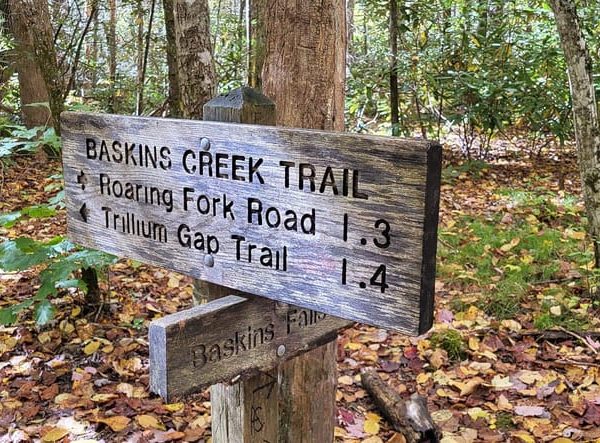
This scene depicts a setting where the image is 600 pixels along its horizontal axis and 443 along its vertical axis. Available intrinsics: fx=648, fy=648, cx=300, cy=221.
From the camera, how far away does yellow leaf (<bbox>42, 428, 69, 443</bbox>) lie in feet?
9.82

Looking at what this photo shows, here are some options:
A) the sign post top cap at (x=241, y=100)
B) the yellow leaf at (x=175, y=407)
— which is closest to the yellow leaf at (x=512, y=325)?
the yellow leaf at (x=175, y=407)

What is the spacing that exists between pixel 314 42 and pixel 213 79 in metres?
1.94

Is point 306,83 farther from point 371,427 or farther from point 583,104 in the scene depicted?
point 583,104

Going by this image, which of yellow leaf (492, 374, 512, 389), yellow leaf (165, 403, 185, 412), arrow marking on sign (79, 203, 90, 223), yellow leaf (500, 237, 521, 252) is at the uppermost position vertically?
arrow marking on sign (79, 203, 90, 223)

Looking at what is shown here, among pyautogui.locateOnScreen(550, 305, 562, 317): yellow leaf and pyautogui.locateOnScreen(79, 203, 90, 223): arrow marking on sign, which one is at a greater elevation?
pyautogui.locateOnScreen(79, 203, 90, 223): arrow marking on sign

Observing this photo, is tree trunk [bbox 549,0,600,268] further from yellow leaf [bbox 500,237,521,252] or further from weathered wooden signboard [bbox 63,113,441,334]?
weathered wooden signboard [bbox 63,113,441,334]

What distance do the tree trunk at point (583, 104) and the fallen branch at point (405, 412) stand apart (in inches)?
79.4

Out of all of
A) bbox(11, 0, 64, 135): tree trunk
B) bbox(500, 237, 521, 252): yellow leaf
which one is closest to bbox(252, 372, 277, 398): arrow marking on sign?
bbox(11, 0, 64, 135): tree trunk

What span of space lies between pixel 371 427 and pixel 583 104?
2.67 m

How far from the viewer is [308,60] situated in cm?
260

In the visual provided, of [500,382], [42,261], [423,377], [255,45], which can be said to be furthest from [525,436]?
[255,45]

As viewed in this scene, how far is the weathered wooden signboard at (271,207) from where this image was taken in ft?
3.95

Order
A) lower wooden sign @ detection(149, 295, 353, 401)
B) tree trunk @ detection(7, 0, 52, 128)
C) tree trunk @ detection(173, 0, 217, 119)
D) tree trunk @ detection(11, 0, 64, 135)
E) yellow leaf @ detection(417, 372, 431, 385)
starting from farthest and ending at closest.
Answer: tree trunk @ detection(7, 0, 52, 128), tree trunk @ detection(11, 0, 64, 135), tree trunk @ detection(173, 0, 217, 119), yellow leaf @ detection(417, 372, 431, 385), lower wooden sign @ detection(149, 295, 353, 401)

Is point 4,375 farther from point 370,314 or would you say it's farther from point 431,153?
point 431,153
